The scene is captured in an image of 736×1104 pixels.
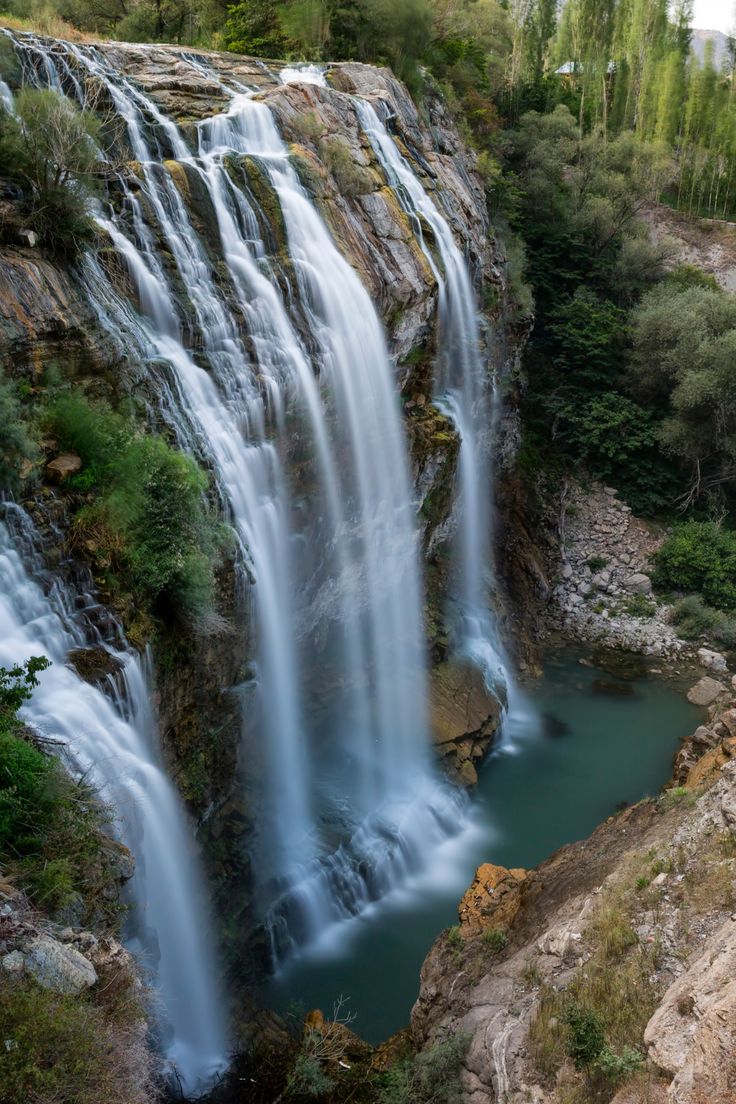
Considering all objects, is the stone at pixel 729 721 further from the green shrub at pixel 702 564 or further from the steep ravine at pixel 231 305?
the green shrub at pixel 702 564

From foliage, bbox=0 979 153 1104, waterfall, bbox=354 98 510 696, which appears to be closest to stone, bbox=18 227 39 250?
foliage, bbox=0 979 153 1104

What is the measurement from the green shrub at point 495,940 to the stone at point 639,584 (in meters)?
14.8

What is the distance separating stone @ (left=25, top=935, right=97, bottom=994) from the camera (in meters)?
5.41

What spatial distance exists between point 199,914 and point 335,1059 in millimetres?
2529

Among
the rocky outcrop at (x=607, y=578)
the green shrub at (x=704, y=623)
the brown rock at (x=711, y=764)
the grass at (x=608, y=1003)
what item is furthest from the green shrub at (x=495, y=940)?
the green shrub at (x=704, y=623)

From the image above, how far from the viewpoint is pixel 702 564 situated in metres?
22.4

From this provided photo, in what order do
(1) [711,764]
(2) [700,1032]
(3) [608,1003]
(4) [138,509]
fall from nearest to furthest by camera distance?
(2) [700,1032]
(3) [608,1003]
(4) [138,509]
(1) [711,764]

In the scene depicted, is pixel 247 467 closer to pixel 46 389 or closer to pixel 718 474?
pixel 46 389

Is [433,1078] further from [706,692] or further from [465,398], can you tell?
[465,398]

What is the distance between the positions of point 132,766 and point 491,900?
6307 mm

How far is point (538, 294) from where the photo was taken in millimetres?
26625

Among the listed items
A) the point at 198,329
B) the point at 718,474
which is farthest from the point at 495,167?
the point at 198,329

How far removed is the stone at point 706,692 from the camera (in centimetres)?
1955

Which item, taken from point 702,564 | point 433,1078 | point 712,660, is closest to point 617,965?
point 433,1078
